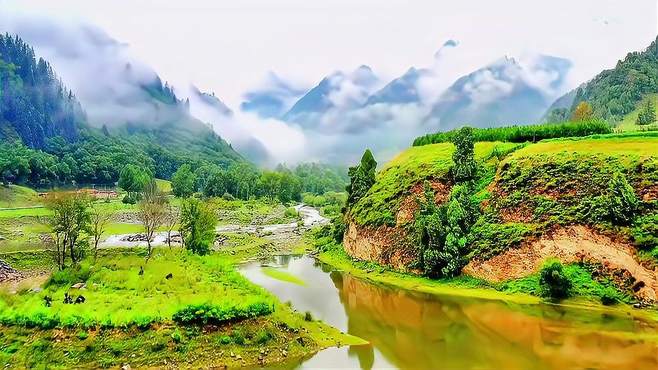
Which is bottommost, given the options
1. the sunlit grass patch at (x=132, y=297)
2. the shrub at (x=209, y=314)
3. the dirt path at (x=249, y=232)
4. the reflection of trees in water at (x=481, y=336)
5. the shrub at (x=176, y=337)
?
the reflection of trees in water at (x=481, y=336)

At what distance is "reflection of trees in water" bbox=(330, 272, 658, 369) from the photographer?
28.6 m

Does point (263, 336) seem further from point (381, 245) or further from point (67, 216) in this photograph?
point (381, 245)

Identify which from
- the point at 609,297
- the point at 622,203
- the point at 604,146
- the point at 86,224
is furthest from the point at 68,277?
the point at 604,146

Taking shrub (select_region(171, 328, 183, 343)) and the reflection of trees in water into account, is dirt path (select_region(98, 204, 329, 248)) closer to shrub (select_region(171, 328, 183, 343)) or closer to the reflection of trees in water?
the reflection of trees in water

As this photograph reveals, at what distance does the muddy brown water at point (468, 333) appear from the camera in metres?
28.5

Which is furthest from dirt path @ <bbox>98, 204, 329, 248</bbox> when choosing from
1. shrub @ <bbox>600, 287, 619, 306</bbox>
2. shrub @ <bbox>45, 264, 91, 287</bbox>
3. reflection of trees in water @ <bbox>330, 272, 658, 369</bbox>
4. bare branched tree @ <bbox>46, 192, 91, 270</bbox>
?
shrub @ <bbox>600, 287, 619, 306</bbox>

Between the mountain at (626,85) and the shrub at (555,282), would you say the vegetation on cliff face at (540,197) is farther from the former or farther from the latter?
the mountain at (626,85)

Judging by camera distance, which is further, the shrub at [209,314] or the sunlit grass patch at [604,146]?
the sunlit grass patch at [604,146]

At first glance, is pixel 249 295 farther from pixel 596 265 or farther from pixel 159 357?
pixel 596 265

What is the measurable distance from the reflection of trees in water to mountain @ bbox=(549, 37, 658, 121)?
140 metres

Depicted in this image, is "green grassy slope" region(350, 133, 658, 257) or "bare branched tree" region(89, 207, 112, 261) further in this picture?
"bare branched tree" region(89, 207, 112, 261)

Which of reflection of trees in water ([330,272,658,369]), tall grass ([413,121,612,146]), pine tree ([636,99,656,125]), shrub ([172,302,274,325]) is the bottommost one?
reflection of trees in water ([330,272,658,369])

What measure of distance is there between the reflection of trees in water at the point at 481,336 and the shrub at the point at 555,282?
2.08 meters

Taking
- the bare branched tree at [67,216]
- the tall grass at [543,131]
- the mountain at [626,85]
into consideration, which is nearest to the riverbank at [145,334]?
the bare branched tree at [67,216]
